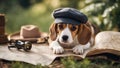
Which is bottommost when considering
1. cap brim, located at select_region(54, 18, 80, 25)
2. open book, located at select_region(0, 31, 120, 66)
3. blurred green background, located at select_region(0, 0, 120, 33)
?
blurred green background, located at select_region(0, 0, 120, 33)

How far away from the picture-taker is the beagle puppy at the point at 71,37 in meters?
3.61

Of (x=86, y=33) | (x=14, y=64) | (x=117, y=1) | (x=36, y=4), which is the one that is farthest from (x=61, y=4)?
(x=14, y=64)

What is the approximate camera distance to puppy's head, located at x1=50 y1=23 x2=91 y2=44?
3.60 m

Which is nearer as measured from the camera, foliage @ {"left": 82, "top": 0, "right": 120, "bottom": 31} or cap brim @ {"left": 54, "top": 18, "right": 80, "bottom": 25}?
cap brim @ {"left": 54, "top": 18, "right": 80, "bottom": 25}

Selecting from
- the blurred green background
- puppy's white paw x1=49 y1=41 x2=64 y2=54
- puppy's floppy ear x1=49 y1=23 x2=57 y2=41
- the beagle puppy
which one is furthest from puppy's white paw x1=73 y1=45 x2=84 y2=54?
the blurred green background

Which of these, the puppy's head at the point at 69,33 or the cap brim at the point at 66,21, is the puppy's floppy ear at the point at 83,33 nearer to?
the puppy's head at the point at 69,33

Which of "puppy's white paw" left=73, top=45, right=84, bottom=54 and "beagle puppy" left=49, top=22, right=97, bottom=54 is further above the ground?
"beagle puppy" left=49, top=22, right=97, bottom=54

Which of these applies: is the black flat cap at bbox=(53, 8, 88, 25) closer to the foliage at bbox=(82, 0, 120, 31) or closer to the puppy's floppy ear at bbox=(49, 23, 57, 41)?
the puppy's floppy ear at bbox=(49, 23, 57, 41)

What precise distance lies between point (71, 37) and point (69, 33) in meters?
0.05

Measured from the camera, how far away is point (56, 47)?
3.65 m

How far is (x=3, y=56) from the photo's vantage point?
11.4 ft

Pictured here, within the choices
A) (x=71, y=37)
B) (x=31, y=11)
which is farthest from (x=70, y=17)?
(x=31, y=11)

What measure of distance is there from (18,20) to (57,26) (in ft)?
13.9

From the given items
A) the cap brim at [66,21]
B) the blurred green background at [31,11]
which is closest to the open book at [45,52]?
the cap brim at [66,21]
